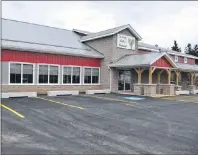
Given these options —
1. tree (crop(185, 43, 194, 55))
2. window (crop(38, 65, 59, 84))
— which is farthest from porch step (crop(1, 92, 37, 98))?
tree (crop(185, 43, 194, 55))

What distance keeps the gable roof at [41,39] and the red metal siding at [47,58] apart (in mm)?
426

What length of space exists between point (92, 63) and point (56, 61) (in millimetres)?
3837

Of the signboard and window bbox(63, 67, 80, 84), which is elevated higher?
the signboard

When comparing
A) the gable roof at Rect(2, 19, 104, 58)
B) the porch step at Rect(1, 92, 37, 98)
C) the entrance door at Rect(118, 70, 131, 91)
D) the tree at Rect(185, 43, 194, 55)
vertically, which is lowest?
the porch step at Rect(1, 92, 37, 98)

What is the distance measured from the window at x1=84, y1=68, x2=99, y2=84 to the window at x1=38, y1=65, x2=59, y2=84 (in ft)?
9.85

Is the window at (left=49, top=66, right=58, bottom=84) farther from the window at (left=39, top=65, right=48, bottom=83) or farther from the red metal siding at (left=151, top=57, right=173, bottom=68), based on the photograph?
the red metal siding at (left=151, top=57, right=173, bottom=68)

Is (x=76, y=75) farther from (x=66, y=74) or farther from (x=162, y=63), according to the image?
(x=162, y=63)

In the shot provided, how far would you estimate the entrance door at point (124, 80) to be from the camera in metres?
23.1

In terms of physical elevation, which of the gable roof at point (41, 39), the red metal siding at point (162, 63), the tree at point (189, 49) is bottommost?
the red metal siding at point (162, 63)

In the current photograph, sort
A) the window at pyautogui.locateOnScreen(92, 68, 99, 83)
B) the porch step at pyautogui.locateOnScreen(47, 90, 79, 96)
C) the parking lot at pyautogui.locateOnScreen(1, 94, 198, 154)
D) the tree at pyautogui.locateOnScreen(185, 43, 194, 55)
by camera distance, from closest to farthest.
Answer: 1. the parking lot at pyautogui.locateOnScreen(1, 94, 198, 154)
2. the porch step at pyautogui.locateOnScreen(47, 90, 79, 96)
3. the window at pyautogui.locateOnScreen(92, 68, 99, 83)
4. the tree at pyautogui.locateOnScreen(185, 43, 194, 55)

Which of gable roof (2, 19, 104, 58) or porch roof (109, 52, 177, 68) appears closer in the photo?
gable roof (2, 19, 104, 58)

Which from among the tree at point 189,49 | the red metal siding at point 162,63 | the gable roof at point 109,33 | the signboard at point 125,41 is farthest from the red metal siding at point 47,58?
the tree at point 189,49

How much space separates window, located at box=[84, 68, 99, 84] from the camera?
21.5 m

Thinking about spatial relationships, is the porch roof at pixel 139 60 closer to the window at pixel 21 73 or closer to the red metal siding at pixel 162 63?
the red metal siding at pixel 162 63
